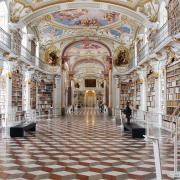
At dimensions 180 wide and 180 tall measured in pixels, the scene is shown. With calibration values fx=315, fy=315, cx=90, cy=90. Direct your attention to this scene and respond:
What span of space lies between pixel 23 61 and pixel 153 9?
7635 millimetres

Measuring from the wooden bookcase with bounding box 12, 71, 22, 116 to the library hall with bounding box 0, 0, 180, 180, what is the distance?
0.05 metres

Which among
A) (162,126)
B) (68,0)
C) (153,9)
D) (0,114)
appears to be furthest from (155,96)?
(0,114)

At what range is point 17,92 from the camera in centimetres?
1719

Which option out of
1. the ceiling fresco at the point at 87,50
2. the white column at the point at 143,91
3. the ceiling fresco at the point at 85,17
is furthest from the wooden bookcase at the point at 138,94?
the ceiling fresco at the point at 87,50

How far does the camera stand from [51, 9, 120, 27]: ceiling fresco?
18812 millimetres

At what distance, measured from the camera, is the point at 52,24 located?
21.1 metres

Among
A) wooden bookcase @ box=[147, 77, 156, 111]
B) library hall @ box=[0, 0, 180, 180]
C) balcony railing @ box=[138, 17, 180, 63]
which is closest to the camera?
library hall @ box=[0, 0, 180, 180]

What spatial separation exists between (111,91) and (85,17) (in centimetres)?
840

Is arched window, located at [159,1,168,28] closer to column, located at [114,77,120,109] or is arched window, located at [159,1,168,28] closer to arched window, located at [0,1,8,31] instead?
arched window, located at [0,1,8,31]

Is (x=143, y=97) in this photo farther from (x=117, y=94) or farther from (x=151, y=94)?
(x=117, y=94)

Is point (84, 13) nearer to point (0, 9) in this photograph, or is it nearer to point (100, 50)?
point (0, 9)

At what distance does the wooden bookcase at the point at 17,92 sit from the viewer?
16328 millimetres

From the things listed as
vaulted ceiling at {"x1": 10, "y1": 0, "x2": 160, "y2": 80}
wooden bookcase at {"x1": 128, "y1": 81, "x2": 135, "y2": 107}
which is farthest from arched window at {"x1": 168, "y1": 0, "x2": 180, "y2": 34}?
wooden bookcase at {"x1": 128, "y1": 81, "x2": 135, "y2": 107}

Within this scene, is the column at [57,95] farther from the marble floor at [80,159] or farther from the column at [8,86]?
the marble floor at [80,159]
